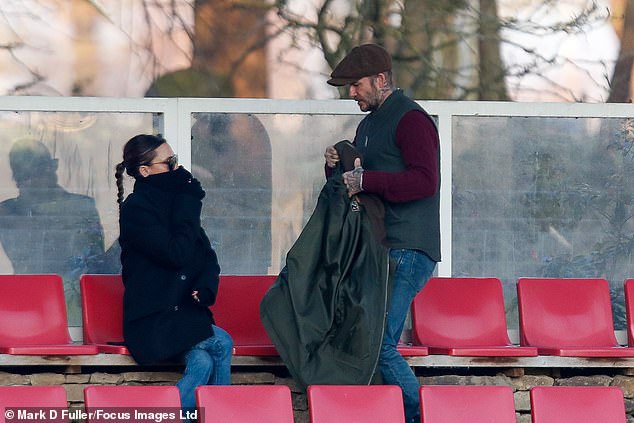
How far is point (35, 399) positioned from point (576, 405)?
6.88 ft

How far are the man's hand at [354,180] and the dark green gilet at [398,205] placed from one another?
0.45 feet

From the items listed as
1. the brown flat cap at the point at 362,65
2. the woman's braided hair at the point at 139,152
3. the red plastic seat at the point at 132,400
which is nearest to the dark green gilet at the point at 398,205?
the brown flat cap at the point at 362,65

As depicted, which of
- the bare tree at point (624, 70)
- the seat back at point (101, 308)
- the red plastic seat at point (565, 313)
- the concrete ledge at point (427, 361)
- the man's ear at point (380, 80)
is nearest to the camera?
the man's ear at point (380, 80)

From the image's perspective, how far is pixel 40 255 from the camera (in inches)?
306

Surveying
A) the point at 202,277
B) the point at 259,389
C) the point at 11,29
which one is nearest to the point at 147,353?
the point at 202,277

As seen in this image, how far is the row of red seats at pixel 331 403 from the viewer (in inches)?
221

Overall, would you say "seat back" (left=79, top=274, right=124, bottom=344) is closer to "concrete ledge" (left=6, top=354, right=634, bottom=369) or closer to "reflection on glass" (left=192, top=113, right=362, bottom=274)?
"concrete ledge" (left=6, top=354, right=634, bottom=369)

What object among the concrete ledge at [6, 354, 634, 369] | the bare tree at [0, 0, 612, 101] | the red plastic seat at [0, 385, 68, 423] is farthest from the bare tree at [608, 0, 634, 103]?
the red plastic seat at [0, 385, 68, 423]

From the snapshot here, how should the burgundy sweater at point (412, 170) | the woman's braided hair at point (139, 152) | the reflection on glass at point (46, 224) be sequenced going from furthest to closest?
the reflection on glass at point (46, 224), the woman's braided hair at point (139, 152), the burgundy sweater at point (412, 170)

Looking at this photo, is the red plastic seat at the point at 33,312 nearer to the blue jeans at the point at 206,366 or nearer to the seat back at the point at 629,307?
the blue jeans at the point at 206,366

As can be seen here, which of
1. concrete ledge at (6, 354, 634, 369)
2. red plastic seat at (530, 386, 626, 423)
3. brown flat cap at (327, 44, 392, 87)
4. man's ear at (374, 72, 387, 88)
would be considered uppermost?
brown flat cap at (327, 44, 392, 87)

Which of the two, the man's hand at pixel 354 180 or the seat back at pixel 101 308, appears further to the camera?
the seat back at pixel 101 308

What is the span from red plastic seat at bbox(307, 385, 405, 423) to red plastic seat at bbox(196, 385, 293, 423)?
11cm

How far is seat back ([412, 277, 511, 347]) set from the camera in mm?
7480
